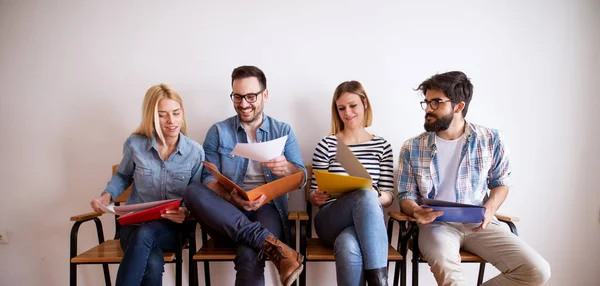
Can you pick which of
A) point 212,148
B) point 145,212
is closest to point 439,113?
point 212,148

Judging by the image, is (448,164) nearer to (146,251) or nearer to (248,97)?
(248,97)

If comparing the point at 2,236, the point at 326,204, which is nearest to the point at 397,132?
the point at 326,204

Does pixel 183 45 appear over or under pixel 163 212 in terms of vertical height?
over

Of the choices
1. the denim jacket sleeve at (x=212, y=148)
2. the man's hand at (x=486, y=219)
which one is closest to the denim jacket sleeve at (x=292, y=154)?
the denim jacket sleeve at (x=212, y=148)

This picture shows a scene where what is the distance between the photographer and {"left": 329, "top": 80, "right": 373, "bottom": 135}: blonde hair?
2.06 m

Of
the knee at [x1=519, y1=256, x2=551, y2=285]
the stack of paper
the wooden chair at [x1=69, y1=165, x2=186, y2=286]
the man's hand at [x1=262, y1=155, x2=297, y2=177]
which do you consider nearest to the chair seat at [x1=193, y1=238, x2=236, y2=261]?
the wooden chair at [x1=69, y1=165, x2=186, y2=286]

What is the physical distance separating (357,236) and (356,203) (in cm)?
16

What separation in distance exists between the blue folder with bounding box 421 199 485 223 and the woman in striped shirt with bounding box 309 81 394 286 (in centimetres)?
29

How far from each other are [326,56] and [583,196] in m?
2.10

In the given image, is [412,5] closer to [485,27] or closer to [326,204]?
[485,27]

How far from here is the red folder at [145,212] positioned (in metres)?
1.53

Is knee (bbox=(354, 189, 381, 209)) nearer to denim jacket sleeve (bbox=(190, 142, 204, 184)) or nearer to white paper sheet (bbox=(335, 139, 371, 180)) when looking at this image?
white paper sheet (bbox=(335, 139, 371, 180))

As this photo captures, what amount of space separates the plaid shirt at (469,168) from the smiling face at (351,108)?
0.39 meters

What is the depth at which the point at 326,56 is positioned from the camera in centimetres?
230
